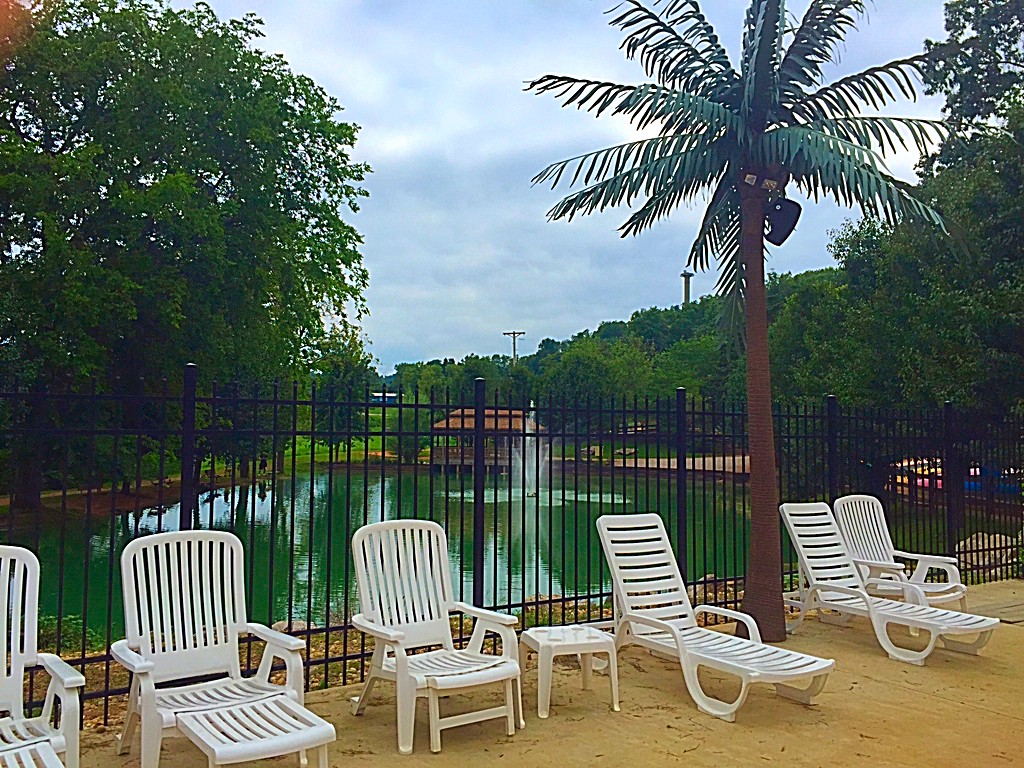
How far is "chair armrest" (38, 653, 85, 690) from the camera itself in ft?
9.75

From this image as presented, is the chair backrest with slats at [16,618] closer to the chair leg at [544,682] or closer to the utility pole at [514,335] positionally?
the chair leg at [544,682]

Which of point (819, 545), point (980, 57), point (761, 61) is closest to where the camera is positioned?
point (761, 61)

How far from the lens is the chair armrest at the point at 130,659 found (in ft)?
10.8

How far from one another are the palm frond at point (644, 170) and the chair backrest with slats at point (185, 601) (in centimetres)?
352

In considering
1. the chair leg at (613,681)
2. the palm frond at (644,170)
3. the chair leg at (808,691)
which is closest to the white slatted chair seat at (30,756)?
the chair leg at (613,681)

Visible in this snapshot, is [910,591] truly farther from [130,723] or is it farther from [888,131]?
[130,723]

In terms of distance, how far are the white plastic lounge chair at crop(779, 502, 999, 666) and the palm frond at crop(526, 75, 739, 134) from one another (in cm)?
294

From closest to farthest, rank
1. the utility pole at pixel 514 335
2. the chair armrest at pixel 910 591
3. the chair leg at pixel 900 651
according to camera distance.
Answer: the chair leg at pixel 900 651
the chair armrest at pixel 910 591
the utility pole at pixel 514 335

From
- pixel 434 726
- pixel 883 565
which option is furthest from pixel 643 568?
pixel 883 565

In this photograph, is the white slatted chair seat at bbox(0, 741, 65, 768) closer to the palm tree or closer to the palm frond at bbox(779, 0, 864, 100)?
the palm tree

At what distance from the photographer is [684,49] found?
6164 millimetres

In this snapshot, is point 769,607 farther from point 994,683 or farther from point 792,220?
point 792,220

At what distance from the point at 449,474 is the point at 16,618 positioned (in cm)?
631

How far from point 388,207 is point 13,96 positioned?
37.4 ft
